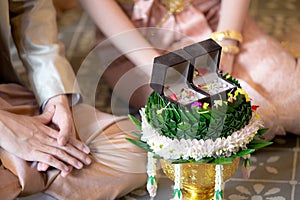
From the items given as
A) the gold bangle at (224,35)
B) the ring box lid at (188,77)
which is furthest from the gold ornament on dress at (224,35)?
the ring box lid at (188,77)

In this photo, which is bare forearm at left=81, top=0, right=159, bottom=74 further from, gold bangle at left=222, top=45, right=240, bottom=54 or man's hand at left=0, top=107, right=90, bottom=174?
man's hand at left=0, top=107, right=90, bottom=174

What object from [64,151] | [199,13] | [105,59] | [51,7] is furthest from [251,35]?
[64,151]

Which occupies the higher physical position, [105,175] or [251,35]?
[251,35]

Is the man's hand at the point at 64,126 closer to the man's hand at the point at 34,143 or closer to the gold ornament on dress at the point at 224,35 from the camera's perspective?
the man's hand at the point at 34,143

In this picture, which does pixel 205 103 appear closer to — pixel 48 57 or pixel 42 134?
pixel 42 134

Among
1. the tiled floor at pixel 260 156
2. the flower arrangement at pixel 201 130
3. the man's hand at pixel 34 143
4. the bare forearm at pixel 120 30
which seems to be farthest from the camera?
the bare forearm at pixel 120 30

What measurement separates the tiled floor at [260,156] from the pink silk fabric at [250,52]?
6 cm

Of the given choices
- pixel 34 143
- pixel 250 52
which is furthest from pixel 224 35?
pixel 34 143

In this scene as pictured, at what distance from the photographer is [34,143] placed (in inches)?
65.0

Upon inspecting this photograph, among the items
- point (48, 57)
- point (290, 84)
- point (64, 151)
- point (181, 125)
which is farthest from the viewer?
point (290, 84)

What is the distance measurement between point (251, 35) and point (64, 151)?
757mm

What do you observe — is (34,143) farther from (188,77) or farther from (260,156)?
(260,156)

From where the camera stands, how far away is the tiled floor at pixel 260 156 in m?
1.80

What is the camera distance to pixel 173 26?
6.79 feet
